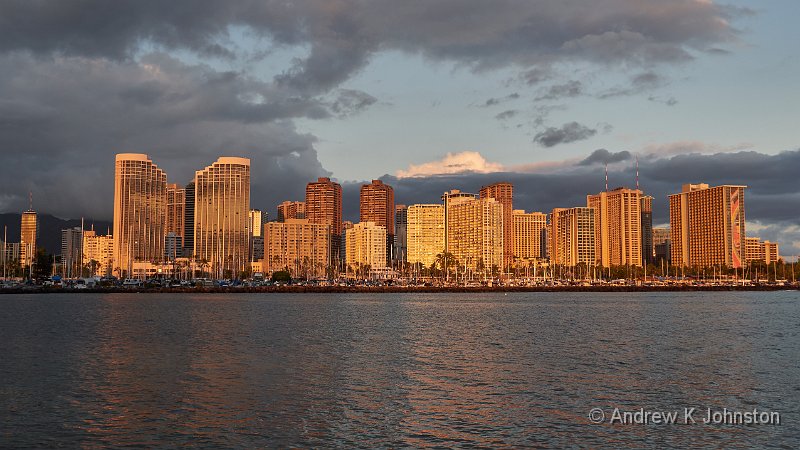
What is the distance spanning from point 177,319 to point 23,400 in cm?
7336

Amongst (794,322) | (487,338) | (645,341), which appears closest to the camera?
(645,341)

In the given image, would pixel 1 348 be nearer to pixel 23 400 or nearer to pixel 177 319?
pixel 23 400

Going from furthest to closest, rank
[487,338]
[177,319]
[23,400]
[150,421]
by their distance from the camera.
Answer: [177,319], [487,338], [23,400], [150,421]

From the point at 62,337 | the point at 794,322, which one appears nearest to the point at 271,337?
the point at 62,337

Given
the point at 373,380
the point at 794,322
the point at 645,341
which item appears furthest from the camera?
the point at 794,322

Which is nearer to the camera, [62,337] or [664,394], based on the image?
[664,394]

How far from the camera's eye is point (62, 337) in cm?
8106

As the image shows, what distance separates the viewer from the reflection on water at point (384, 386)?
33000 millimetres

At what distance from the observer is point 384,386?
45969 millimetres

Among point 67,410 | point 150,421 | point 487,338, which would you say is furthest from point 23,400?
point 487,338

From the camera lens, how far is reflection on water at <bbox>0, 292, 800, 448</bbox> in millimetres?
33000

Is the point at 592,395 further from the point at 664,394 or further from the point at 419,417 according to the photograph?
the point at 419,417

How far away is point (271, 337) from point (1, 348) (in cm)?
2716

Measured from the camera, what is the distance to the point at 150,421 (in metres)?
35.9
